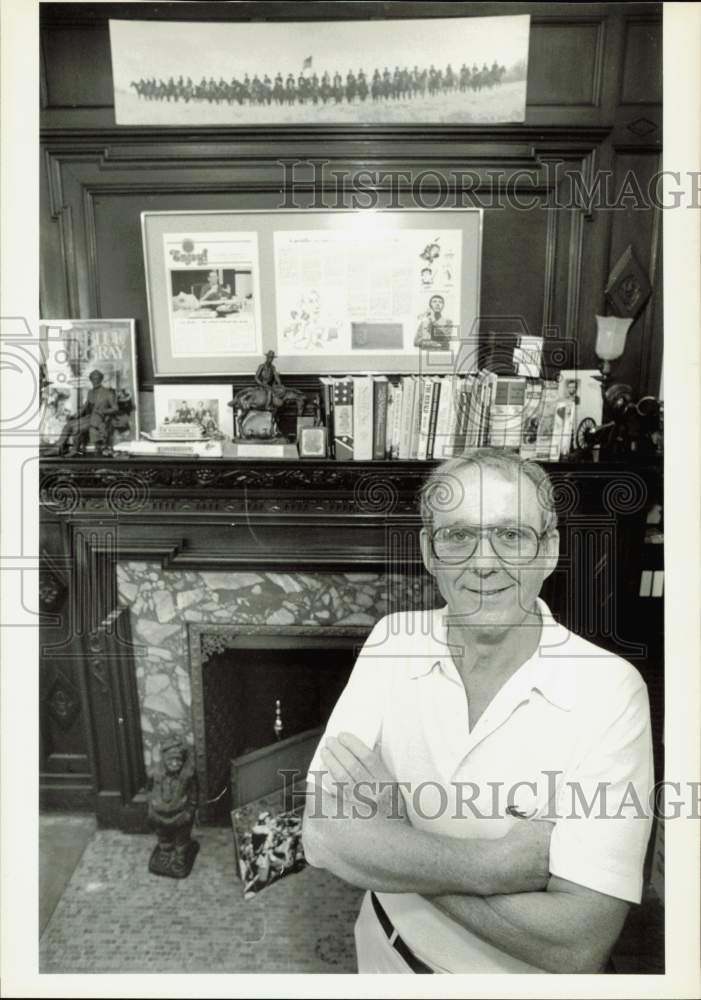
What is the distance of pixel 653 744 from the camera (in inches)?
40.6

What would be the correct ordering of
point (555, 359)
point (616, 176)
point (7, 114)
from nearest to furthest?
point (7, 114) → point (616, 176) → point (555, 359)

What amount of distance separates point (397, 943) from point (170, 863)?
46 cm

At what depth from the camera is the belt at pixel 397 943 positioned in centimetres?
103

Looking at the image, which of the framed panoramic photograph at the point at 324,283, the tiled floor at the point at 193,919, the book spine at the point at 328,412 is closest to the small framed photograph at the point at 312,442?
the book spine at the point at 328,412

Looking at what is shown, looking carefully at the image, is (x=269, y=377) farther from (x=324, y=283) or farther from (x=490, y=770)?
(x=490, y=770)

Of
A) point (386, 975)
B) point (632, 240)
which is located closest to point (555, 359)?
point (632, 240)

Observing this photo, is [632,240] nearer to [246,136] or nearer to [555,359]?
[555,359]

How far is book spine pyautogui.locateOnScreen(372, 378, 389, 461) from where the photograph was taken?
1.17 meters

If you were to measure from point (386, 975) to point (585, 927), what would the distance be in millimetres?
318

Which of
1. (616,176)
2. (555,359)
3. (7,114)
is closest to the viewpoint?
(7,114)

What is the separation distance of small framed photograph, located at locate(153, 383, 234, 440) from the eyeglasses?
480 mm

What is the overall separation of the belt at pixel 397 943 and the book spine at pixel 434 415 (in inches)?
31.8

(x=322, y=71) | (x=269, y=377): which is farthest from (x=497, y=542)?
(x=322, y=71)

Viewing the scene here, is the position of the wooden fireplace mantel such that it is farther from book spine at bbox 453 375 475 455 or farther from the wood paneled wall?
the wood paneled wall
